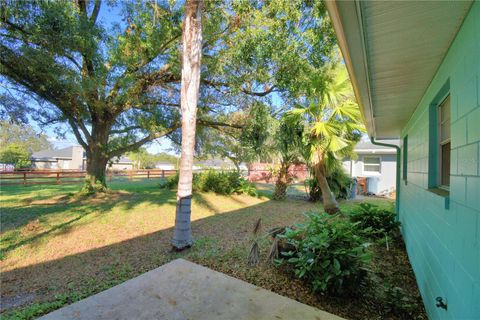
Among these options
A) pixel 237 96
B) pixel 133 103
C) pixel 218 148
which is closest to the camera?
pixel 133 103

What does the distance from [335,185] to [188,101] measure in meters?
8.43

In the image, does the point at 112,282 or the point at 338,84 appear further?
the point at 338,84

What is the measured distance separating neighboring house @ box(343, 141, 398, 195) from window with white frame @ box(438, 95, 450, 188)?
11.0 metres

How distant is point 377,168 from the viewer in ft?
47.1

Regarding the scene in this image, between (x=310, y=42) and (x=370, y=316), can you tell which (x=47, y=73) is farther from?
(x=370, y=316)

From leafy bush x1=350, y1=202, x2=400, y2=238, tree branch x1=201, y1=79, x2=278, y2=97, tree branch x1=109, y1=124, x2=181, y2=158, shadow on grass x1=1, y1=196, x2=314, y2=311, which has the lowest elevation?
shadow on grass x1=1, y1=196, x2=314, y2=311

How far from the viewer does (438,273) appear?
7.44ft

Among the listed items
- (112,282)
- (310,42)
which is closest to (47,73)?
(112,282)

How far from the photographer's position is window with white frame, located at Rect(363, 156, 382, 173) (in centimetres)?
1431

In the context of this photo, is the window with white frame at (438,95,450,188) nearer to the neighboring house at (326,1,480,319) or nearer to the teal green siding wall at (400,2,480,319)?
the neighboring house at (326,1,480,319)

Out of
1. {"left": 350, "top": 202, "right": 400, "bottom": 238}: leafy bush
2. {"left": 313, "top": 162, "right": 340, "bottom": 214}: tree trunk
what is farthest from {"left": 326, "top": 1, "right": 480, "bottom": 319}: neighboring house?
{"left": 313, "top": 162, "right": 340, "bottom": 214}: tree trunk

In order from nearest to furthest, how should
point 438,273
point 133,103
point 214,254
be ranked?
point 438,273 < point 214,254 < point 133,103

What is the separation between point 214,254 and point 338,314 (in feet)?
8.29

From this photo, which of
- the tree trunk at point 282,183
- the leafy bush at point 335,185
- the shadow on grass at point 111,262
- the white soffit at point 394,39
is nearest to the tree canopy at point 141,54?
the tree trunk at point 282,183
